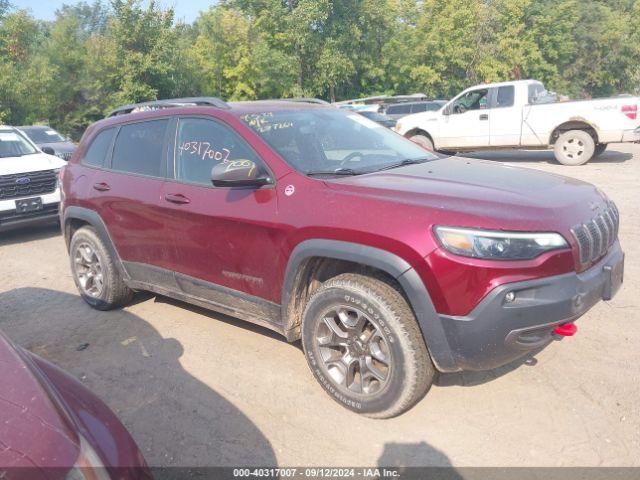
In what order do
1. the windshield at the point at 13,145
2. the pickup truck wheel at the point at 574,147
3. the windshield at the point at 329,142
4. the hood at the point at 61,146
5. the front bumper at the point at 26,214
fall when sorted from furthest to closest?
1. the hood at the point at 61,146
2. the pickup truck wheel at the point at 574,147
3. the windshield at the point at 13,145
4. the front bumper at the point at 26,214
5. the windshield at the point at 329,142

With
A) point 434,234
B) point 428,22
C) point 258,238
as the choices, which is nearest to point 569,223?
point 434,234

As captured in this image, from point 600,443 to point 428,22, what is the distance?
119ft

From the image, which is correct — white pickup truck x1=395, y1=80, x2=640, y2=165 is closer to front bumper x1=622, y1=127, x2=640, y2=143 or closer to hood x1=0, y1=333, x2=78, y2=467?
front bumper x1=622, y1=127, x2=640, y2=143

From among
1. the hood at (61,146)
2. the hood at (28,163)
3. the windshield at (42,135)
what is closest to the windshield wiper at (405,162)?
the hood at (28,163)

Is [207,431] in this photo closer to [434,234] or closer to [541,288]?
[434,234]

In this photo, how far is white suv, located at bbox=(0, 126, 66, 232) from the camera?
7742mm

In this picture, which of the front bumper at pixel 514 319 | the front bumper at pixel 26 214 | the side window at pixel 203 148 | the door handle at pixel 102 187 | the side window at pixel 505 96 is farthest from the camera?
the side window at pixel 505 96

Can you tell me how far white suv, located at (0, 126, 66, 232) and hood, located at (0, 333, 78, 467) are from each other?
6.73 meters

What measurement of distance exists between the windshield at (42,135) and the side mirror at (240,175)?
→ 13742 millimetres

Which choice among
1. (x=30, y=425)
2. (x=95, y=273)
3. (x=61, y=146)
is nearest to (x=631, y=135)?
(x=95, y=273)

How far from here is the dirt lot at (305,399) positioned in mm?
2820

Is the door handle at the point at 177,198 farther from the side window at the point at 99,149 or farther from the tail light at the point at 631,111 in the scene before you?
the tail light at the point at 631,111

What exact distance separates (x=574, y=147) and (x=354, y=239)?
427 inches

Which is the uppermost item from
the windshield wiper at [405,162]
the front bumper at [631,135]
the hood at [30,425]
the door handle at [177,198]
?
the windshield wiper at [405,162]
